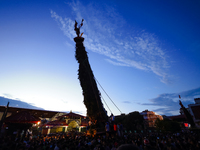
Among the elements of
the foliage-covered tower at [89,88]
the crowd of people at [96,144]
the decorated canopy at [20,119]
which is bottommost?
the crowd of people at [96,144]

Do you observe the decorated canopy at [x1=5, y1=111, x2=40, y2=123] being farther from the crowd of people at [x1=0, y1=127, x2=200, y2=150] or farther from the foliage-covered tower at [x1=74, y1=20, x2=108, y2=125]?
the foliage-covered tower at [x1=74, y1=20, x2=108, y2=125]

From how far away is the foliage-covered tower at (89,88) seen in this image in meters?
18.2

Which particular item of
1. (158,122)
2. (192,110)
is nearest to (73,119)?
(158,122)

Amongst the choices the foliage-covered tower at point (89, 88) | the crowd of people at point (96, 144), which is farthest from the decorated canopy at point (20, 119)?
the foliage-covered tower at point (89, 88)

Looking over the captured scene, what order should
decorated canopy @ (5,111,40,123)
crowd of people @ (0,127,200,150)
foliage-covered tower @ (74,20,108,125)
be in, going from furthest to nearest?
1. foliage-covered tower @ (74,20,108,125)
2. decorated canopy @ (5,111,40,123)
3. crowd of people @ (0,127,200,150)

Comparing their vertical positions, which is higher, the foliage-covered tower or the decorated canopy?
the foliage-covered tower

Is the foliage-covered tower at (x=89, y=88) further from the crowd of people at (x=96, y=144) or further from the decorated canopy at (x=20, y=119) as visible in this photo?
the decorated canopy at (x=20, y=119)

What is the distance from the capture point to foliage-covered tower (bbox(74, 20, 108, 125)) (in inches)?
715

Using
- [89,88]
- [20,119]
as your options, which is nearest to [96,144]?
[89,88]

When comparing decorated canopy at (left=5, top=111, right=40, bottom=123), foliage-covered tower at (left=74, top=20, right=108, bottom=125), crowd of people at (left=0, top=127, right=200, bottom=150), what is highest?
foliage-covered tower at (left=74, top=20, right=108, bottom=125)

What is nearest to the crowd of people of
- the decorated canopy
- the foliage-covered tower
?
the decorated canopy

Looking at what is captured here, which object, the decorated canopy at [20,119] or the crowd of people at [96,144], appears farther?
the decorated canopy at [20,119]

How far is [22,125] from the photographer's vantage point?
49.6 feet

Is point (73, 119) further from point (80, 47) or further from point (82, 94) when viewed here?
point (80, 47)
